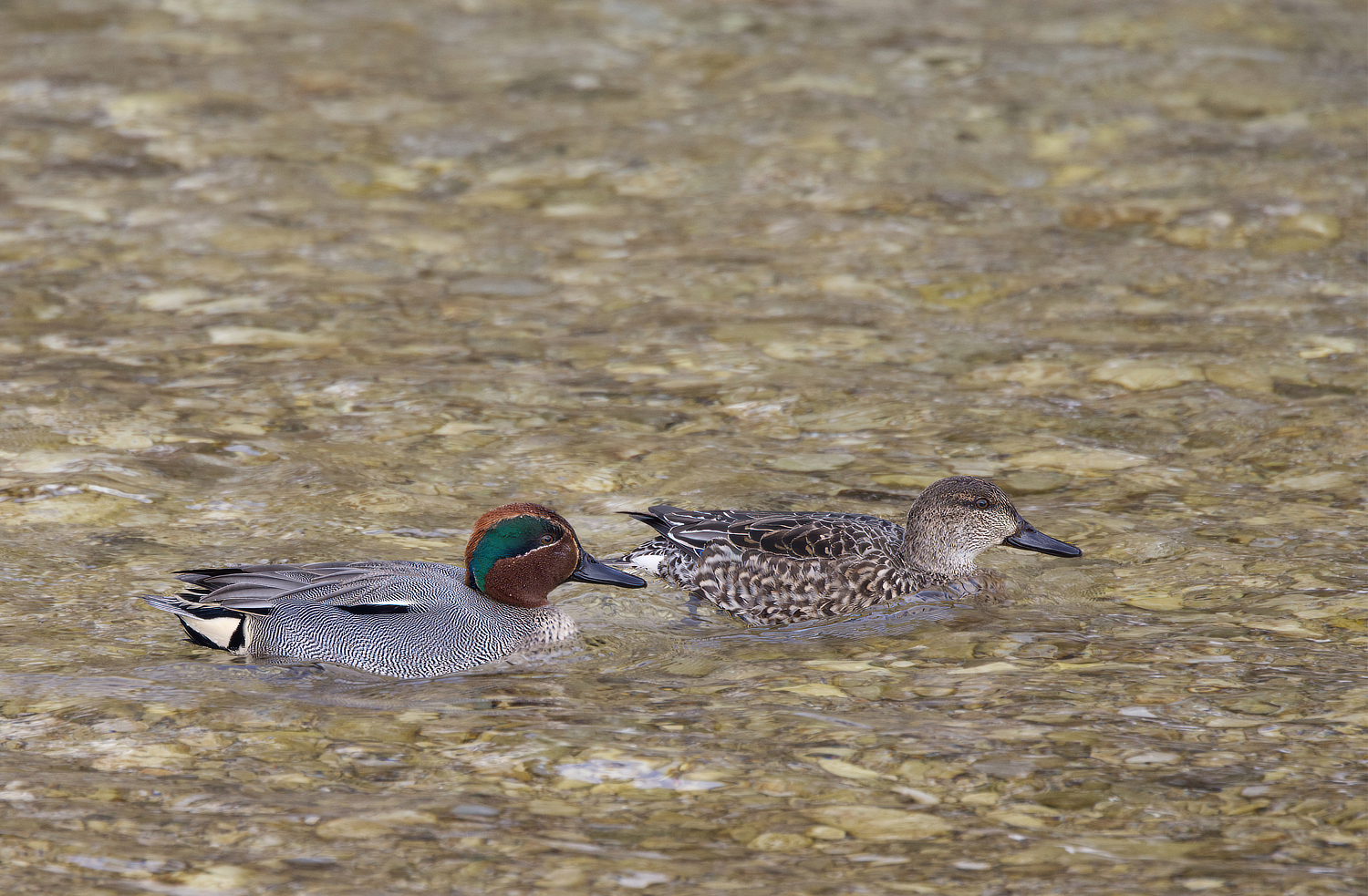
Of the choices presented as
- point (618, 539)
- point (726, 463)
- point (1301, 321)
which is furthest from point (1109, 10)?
point (618, 539)

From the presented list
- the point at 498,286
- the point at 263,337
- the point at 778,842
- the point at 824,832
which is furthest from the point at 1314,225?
the point at 778,842

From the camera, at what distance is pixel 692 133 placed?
634 inches

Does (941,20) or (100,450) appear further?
(941,20)

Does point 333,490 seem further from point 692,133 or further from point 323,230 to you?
point 692,133

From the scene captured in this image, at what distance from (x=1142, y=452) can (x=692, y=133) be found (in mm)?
7159

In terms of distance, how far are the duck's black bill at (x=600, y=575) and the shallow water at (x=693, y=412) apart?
0.28 metres

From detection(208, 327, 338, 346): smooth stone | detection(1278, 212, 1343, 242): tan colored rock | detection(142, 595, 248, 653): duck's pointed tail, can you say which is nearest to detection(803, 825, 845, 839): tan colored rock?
detection(142, 595, 248, 653): duck's pointed tail

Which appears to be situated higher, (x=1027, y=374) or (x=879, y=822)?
(x=1027, y=374)

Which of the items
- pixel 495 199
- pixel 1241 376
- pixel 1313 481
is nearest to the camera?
pixel 1313 481

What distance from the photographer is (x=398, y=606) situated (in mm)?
7289

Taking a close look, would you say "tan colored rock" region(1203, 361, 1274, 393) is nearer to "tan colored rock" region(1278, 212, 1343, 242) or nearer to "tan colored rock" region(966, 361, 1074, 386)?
"tan colored rock" region(966, 361, 1074, 386)

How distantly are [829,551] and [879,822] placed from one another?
2388 mm

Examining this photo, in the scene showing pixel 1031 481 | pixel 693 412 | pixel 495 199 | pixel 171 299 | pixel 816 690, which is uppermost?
pixel 495 199

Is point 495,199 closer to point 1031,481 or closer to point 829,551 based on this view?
point 1031,481
